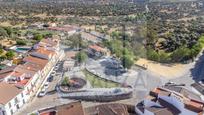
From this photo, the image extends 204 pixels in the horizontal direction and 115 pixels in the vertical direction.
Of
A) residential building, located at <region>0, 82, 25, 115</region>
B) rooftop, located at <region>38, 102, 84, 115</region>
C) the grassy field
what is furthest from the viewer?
the grassy field

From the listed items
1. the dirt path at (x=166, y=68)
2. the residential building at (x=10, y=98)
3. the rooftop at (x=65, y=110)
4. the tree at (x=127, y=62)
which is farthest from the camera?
the tree at (x=127, y=62)

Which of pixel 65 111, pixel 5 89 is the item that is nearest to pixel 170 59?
pixel 65 111

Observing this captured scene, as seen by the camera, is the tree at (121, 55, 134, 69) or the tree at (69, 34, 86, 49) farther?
the tree at (69, 34, 86, 49)

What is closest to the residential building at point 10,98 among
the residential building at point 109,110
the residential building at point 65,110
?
the residential building at point 65,110

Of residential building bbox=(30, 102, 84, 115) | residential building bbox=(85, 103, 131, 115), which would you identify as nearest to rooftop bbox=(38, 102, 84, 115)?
residential building bbox=(30, 102, 84, 115)

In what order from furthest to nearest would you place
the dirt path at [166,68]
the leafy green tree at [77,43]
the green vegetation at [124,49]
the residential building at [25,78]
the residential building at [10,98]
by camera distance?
the leafy green tree at [77,43] → the green vegetation at [124,49] → the dirt path at [166,68] → the residential building at [25,78] → the residential building at [10,98]

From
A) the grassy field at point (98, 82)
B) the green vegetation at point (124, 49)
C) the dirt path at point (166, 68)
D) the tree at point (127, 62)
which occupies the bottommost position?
the grassy field at point (98, 82)

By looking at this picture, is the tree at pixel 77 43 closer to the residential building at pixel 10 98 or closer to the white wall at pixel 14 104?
the residential building at pixel 10 98

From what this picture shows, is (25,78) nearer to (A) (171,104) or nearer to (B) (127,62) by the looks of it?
(B) (127,62)

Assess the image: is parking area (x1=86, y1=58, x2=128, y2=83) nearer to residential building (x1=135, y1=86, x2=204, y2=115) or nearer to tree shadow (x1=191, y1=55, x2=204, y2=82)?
residential building (x1=135, y1=86, x2=204, y2=115)
